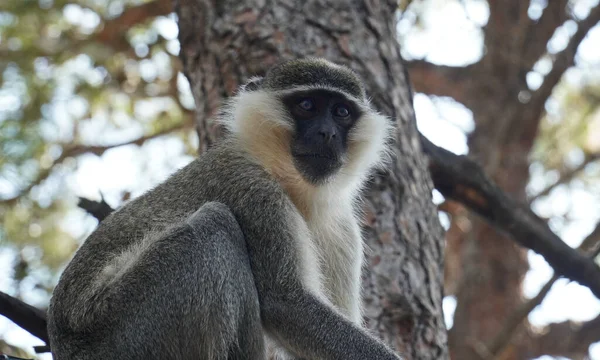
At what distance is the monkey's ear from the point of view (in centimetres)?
554

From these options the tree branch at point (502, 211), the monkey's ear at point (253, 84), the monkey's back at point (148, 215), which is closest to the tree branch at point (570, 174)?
the tree branch at point (502, 211)

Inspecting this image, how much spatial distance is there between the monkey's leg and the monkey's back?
0.09m

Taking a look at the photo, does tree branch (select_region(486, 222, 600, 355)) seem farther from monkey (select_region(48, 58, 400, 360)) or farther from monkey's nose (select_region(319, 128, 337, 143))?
monkey's nose (select_region(319, 128, 337, 143))

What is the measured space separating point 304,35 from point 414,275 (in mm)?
1946

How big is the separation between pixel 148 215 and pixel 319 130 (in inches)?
46.3

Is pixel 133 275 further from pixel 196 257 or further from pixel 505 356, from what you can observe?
pixel 505 356

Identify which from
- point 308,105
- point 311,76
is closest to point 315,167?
point 308,105

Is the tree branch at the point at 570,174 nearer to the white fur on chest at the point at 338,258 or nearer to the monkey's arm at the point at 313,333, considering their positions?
the white fur on chest at the point at 338,258

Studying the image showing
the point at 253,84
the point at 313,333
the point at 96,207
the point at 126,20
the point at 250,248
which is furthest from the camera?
the point at 126,20

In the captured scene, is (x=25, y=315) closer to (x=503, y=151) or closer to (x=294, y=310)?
(x=294, y=310)

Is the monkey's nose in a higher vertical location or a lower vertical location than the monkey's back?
higher

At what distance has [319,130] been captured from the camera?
16.7ft

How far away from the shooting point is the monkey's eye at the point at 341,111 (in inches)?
209

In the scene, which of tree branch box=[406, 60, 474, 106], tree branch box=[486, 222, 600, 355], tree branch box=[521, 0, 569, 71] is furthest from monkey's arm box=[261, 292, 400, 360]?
tree branch box=[406, 60, 474, 106]
